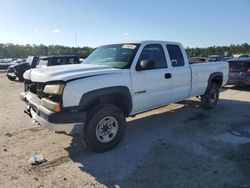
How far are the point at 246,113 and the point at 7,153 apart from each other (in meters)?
6.19

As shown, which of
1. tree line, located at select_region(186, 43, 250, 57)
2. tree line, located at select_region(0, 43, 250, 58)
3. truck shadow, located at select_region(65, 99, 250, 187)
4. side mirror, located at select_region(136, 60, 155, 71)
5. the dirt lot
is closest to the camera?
the dirt lot

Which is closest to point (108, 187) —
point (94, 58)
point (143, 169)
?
point (143, 169)

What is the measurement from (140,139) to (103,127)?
1.02 meters

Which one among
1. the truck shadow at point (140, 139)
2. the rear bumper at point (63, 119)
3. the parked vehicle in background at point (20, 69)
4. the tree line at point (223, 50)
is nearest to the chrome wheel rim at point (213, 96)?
the truck shadow at point (140, 139)

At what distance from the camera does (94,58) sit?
6.03 m

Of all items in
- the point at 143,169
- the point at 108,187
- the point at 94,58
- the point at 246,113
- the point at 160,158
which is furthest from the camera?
the point at 246,113

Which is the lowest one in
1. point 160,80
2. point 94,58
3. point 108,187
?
point 108,187

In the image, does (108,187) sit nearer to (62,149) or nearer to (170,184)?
(170,184)

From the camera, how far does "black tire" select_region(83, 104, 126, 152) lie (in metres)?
4.44

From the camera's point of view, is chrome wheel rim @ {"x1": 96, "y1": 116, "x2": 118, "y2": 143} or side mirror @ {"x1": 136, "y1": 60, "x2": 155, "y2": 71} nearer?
chrome wheel rim @ {"x1": 96, "y1": 116, "x2": 118, "y2": 143}

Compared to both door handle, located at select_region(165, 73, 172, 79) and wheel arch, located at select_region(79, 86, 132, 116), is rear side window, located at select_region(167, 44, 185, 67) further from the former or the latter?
wheel arch, located at select_region(79, 86, 132, 116)

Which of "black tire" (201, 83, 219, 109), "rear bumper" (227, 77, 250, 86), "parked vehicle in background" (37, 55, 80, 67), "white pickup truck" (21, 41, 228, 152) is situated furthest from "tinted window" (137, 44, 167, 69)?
"parked vehicle in background" (37, 55, 80, 67)

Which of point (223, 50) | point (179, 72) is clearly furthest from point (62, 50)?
point (179, 72)

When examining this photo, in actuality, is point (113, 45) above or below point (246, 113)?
above
